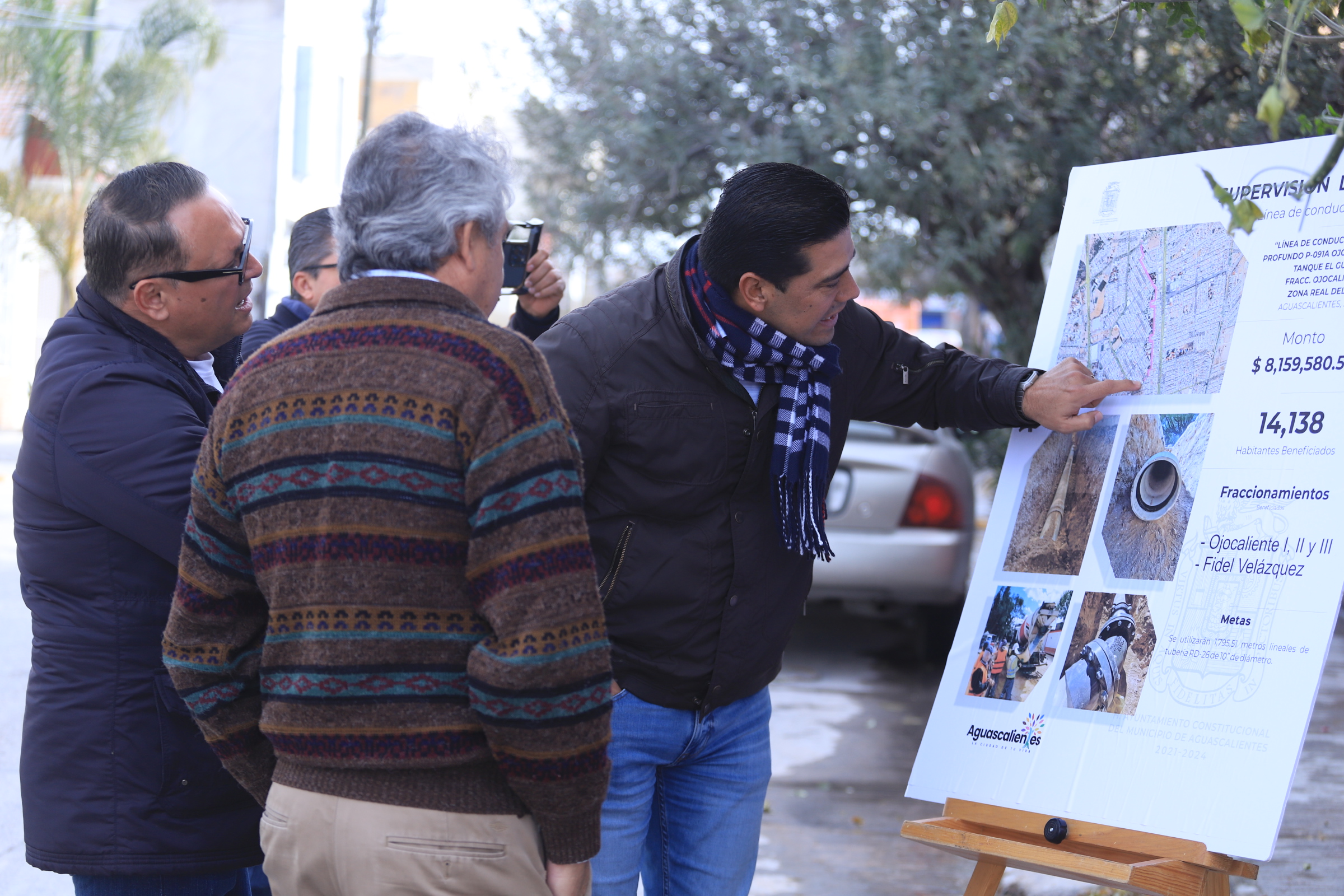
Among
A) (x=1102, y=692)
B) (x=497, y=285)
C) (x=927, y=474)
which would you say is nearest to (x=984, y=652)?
(x=1102, y=692)

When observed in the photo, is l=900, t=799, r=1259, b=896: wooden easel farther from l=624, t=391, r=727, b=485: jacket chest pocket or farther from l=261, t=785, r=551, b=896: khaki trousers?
l=261, t=785, r=551, b=896: khaki trousers

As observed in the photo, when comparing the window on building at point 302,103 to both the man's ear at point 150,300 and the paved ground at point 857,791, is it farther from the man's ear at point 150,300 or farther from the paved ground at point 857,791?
the man's ear at point 150,300

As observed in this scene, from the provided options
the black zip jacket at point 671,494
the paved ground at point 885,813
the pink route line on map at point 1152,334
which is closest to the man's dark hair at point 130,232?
the black zip jacket at point 671,494

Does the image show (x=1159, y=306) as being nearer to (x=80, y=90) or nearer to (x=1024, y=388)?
(x=1024, y=388)

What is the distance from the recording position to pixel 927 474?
6.62 metres

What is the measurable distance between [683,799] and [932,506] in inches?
171

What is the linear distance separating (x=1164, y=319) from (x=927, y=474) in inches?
162

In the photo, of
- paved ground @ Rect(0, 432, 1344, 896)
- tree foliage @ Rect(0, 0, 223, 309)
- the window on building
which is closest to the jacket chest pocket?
paved ground @ Rect(0, 432, 1344, 896)

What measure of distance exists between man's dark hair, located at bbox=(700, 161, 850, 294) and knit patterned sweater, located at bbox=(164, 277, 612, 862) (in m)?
0.81

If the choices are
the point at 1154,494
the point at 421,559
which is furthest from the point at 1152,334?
the point at 421,559

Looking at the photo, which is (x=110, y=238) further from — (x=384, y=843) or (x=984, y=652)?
(x=984, y=652)

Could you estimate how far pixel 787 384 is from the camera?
7.98 feet

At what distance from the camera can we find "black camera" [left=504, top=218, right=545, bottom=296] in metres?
2.63

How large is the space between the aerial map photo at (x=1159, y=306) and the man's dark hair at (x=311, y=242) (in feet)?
6.39
